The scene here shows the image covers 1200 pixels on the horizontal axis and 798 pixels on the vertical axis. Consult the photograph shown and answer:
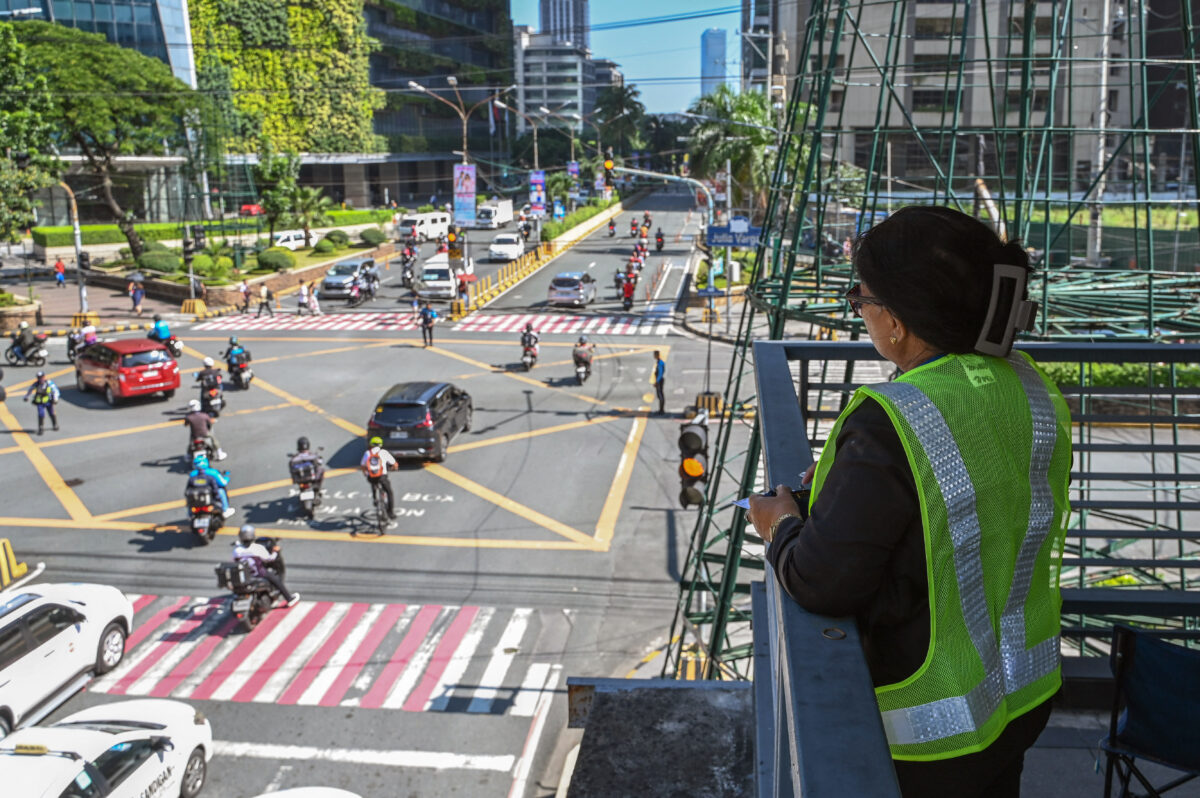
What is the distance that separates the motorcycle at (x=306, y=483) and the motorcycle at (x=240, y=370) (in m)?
11.5

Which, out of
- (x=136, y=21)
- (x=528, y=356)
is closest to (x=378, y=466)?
(x=528, y=356)

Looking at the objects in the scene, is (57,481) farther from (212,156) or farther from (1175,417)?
(212,156)

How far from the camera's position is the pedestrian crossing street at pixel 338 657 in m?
12.7

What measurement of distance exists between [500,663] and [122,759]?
4.97 m

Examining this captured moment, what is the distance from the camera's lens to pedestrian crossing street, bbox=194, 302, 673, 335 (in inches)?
1591

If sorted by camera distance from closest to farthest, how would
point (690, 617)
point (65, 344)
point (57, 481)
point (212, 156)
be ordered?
point (690, 617), point (57, 481), point (65, 344), point (212, 156)

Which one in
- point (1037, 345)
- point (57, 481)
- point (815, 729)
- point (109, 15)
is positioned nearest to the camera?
point (815, 729)

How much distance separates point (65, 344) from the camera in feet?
120

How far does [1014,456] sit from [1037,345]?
1995mm

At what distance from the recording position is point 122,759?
9781mm

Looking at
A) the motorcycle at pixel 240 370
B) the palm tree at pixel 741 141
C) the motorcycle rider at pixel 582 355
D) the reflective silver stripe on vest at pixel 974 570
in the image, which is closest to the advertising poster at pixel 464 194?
the palm tree at pixel 741 141

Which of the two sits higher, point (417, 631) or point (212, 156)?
point (212, 156)

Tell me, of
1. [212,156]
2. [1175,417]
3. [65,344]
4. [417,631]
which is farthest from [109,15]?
[1175,417]

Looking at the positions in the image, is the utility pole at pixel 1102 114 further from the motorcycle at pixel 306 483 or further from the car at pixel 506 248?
the car at pixel 506 248
